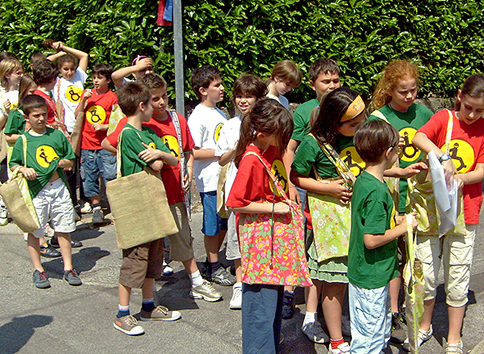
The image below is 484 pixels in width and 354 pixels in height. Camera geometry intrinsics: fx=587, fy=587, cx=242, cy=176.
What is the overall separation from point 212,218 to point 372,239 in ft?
6.59

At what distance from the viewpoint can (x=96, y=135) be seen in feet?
23.0

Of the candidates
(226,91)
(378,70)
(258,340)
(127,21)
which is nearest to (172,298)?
(258,340)

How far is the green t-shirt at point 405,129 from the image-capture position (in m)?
4.25

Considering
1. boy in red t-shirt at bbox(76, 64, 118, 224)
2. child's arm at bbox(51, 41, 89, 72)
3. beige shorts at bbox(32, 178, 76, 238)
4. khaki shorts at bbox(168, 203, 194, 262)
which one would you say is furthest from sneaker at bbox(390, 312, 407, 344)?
child's arm at bbox(51, 41, 89, 72)

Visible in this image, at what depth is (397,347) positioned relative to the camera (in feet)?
13.4

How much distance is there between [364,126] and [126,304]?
2.17 metres

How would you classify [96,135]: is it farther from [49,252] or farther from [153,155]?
[153,155]

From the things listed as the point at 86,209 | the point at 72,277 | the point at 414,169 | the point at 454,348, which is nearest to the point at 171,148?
the point at 72,277

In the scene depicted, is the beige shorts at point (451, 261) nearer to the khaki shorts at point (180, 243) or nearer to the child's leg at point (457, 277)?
the child's leg at point (457, 277)

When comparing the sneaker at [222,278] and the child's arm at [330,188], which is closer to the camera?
the child's arm at [330,188]

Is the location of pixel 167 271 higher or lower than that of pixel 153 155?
lower

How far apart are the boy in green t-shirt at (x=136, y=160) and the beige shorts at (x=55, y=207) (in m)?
1.21

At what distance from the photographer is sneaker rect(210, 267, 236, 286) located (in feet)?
16.9

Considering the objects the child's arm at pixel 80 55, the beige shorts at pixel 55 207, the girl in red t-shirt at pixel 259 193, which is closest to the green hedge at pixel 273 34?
the child's arm at pixel 80 55
